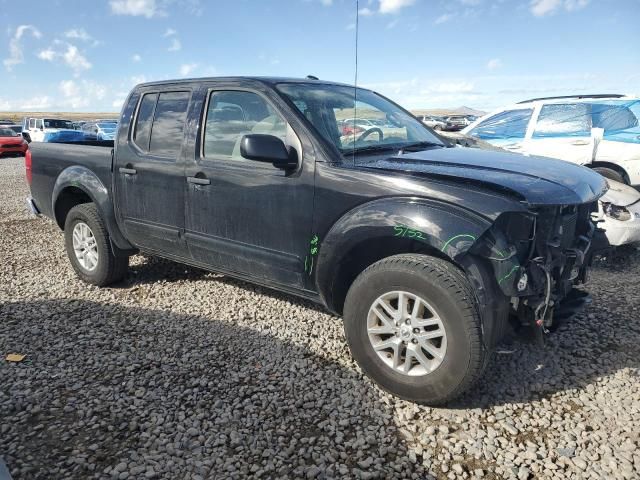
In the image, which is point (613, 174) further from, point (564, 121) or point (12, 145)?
point (12, 145)

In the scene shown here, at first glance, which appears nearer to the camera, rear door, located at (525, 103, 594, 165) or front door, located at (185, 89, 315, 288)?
front door, located at (185, 89, 315, 288)

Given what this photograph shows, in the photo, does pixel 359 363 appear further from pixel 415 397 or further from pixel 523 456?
pixel 523 456

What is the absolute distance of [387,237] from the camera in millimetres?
2918

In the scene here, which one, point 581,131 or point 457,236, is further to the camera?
point 581,131

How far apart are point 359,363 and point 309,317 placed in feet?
3.48

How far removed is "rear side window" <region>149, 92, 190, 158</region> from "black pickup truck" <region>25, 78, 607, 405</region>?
0.01m

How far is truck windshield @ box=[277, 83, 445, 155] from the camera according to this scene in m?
3.34

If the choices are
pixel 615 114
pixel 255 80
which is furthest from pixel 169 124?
pixel 615 114

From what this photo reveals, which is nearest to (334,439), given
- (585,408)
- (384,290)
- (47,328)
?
(384,290)

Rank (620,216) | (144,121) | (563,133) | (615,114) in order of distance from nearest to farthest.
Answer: (144,121), (620,216), (615,114), (563,133)

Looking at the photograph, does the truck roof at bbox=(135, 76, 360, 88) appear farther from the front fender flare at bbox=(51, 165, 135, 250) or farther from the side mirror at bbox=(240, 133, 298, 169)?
the front fender flare at bbox=(51, 165, 135, 250)

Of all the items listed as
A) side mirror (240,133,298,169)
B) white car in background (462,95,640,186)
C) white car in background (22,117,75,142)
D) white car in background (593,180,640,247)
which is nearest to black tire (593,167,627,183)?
white car in background (462,95,640,186)

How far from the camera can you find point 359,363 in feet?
10.0

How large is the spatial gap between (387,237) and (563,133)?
5754 millimetres
